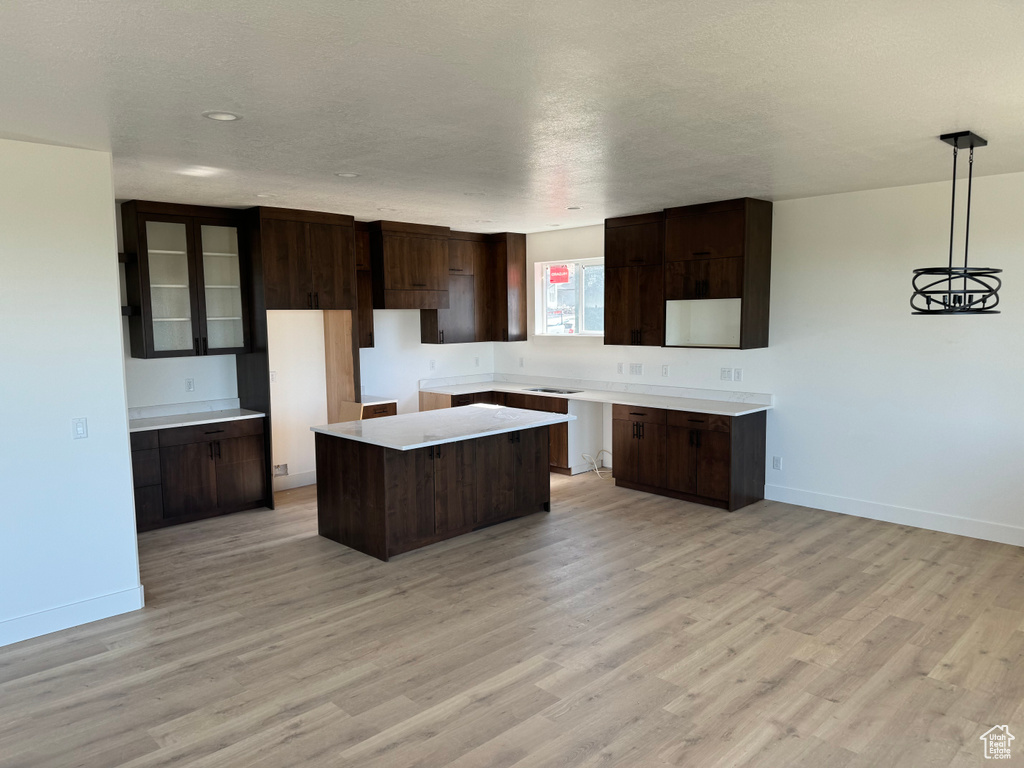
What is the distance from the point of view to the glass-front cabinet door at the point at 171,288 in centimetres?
529

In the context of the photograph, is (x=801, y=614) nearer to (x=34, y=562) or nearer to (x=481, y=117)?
(x=481, y=117)

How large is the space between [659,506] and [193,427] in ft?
12.4

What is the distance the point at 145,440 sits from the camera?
16.9 feet

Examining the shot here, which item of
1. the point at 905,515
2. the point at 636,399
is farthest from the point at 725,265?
the point at 905,515

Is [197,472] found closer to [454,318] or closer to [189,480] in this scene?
[189,480]

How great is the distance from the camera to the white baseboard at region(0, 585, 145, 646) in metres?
3.52

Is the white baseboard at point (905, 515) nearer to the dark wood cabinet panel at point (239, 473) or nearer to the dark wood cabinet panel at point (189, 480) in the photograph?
the dark wood cabinet panel at point (239, 473)

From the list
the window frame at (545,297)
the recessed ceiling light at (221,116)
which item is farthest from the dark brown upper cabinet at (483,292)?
the recessed ceiling light at (221,116)

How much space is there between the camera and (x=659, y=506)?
5.80 m

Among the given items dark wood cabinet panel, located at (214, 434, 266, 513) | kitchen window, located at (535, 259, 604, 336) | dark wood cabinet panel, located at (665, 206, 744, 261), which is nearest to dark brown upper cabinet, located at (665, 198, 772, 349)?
dark wood cabinet panel, located at (665, 206, 744, 261)

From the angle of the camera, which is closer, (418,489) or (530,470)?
(418,489)

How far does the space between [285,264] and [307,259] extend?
20 centimetres

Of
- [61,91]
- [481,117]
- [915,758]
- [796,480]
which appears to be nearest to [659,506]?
[796,480]

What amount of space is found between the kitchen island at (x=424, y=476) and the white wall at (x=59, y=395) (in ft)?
4.60
